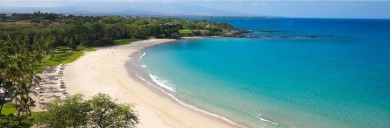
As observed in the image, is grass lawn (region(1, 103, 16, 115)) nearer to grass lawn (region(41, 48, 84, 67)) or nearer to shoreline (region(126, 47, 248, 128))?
shoreline (region(126, 47, 248, 128))

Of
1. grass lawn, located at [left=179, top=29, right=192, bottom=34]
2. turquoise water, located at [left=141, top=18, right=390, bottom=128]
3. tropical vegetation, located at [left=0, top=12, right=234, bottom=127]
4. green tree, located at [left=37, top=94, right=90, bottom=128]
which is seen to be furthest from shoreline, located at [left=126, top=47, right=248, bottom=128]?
grass lawn, located at [left=179, top=29, right=192, bottom=34]

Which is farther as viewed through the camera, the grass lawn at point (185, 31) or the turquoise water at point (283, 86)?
the grass lawn at point (185, 31)

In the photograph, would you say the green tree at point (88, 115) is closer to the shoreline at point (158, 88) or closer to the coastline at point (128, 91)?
the coastline at point (128, 91)

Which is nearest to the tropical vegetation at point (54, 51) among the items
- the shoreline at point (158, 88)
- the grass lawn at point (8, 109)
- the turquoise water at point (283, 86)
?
the grass lawn at point (8, 109)

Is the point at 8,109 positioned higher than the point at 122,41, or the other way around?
the point at 122,41

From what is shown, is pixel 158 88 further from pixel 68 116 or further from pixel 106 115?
pixel 68 116

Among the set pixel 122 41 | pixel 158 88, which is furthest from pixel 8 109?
pixel 122 41

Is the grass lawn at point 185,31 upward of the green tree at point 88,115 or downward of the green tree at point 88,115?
upward

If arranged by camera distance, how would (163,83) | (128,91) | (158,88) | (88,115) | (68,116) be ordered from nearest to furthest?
(68,116)
(88,115)
(128,91)
(158,88)
(163,83)
